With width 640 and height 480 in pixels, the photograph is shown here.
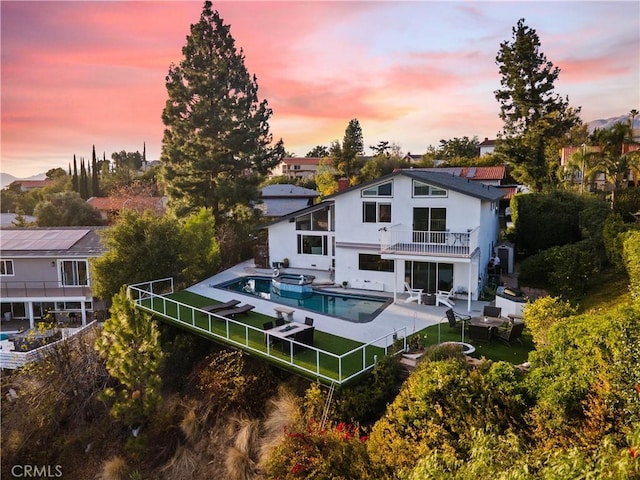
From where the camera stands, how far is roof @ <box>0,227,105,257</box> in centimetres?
2430

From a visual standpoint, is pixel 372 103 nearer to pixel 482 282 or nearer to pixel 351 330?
pixel 482 282

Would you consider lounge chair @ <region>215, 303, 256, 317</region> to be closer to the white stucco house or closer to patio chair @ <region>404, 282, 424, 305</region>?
the white stucco house

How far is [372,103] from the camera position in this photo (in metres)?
29.1

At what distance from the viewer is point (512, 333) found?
1384 centimetres

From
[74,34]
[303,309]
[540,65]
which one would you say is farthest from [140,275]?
[540,65]

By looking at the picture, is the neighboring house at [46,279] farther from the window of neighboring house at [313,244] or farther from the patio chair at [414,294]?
the patio chair at [414,294]

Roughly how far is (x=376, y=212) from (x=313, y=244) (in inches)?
230

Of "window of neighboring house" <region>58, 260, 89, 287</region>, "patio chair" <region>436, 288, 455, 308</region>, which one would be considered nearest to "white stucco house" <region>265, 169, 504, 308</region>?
"patio chair" <region>436, 288, 455, 308</region>

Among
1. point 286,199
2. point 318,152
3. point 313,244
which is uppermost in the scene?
point 318,152

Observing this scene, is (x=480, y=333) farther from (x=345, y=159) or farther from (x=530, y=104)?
(x=345, y=159)

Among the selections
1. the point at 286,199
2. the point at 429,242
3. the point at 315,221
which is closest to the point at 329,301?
the point at 429,242

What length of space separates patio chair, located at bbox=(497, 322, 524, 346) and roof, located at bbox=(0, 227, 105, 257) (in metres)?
21.5

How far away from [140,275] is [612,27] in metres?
22.6

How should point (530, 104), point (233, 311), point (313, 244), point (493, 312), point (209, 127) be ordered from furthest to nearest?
point (530, 104) < point (209, 127) < point (313, 244) < point (233, 311) < point (493, 312)
